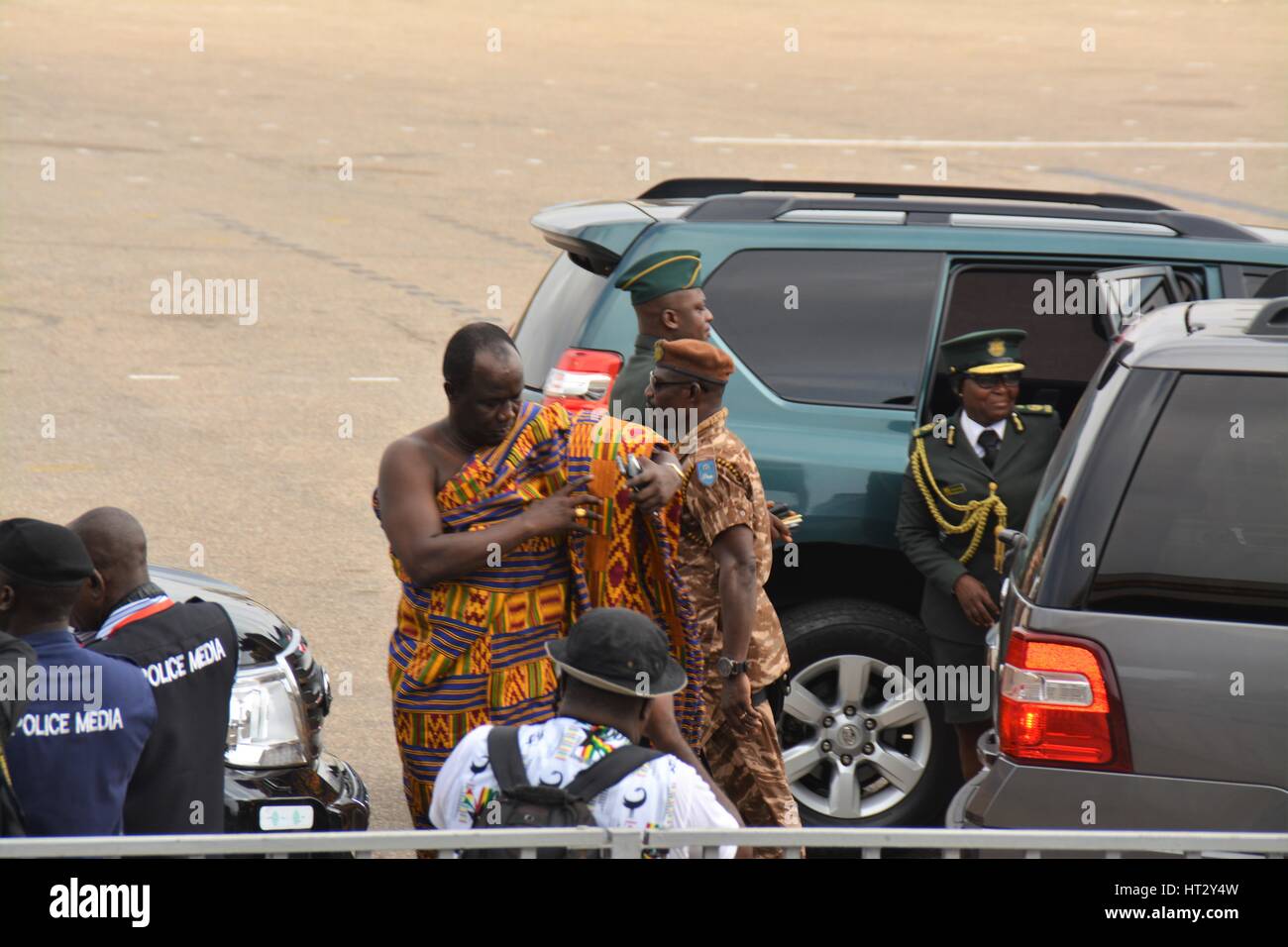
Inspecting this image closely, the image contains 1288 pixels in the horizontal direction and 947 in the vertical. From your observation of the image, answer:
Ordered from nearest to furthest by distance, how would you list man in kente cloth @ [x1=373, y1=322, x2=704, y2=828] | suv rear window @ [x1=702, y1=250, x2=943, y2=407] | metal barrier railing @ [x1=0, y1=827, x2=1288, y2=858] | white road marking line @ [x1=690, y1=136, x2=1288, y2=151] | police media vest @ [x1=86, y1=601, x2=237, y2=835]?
1. metal barrier railing @ [x1=0, y1=827, x2=1288, y2=858]
2. police media vest @ [x1=86, y1=601, x2=237, y2=835]
3. man in kente cloth @ [x1=373, y1=322, x2=704, y2=828]
4. suv rear window @ [x1=702, y1=250, x2=943, y2=407]
5. white road marking line @ [x1=690, y1=136, x2=1288, y2=151]

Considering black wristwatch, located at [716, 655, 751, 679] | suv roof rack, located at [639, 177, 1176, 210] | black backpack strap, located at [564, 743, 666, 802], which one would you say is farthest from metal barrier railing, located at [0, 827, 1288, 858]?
suv roof rack, located at [639, 177, 1176, 210]

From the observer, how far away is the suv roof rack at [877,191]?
7227mm

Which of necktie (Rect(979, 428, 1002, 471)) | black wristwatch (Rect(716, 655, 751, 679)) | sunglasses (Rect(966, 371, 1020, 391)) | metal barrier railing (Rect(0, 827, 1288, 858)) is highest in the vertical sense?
sunglasses (Rect(966, 371, 1020, 391))

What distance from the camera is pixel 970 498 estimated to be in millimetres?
5941

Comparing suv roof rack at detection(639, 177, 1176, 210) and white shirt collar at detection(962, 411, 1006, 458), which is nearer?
white shirt collar at detection(962, 411, 1006, 458)

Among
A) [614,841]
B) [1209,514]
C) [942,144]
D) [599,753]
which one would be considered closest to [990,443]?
[1209,514]

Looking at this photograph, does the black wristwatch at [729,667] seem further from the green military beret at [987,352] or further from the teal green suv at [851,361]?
the green military beret at [987,352]

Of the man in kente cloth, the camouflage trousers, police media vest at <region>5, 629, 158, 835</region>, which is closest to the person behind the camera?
police media vest at <region>5, 629, 158, 835</region>

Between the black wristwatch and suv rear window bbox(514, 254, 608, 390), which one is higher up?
suv rear window bbox(514, 254, 608, 390)

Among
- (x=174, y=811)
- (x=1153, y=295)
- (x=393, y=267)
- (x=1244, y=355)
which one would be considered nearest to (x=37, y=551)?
(x=174, y=811)

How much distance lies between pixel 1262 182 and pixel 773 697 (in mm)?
16067

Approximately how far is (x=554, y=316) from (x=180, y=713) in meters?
2.78

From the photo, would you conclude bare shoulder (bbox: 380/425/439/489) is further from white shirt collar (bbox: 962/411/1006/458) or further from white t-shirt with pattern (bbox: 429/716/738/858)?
white shirt collar (bbox: 962/411/1006/458)

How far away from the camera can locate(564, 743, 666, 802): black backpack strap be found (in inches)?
139
